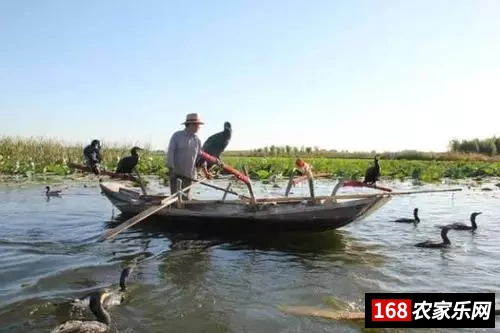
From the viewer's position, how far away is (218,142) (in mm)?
9594

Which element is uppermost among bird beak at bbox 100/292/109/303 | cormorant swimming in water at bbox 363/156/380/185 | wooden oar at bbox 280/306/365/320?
cormorant swimming in water at bbox 363/156/380/185

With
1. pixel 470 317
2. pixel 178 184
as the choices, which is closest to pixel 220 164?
pixel 178 184

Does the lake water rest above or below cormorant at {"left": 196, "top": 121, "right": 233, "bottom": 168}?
below

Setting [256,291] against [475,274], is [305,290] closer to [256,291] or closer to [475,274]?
[256,291]

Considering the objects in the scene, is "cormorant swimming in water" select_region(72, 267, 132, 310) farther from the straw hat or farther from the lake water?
the straw hat

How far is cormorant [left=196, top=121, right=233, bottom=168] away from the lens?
948 centimetres

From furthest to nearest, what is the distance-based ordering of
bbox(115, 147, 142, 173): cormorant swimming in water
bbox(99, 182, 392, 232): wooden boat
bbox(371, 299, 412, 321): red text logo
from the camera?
bbox(115, 147, 142, 173): cormorant swimming in water, bbox(99, 182, 392, 232): wooden boat, bbox(371, 299, 412, 321): red text logo

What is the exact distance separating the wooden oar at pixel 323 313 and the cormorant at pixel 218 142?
4.80 m

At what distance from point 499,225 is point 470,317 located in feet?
24.6

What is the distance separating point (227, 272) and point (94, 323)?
245 cm

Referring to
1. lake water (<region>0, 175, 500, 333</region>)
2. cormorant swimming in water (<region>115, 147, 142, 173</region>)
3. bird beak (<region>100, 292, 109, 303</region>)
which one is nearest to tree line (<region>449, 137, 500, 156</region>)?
lake water (<region>0, 175, 500, 333</region>)

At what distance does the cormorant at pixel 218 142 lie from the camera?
9484mm

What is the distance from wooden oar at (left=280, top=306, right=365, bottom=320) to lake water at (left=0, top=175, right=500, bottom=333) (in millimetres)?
104

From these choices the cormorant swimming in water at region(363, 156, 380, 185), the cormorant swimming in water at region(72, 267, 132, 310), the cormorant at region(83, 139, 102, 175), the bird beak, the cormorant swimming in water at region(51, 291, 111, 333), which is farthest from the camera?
the cormorant at region(83, 139, 102, 175)
